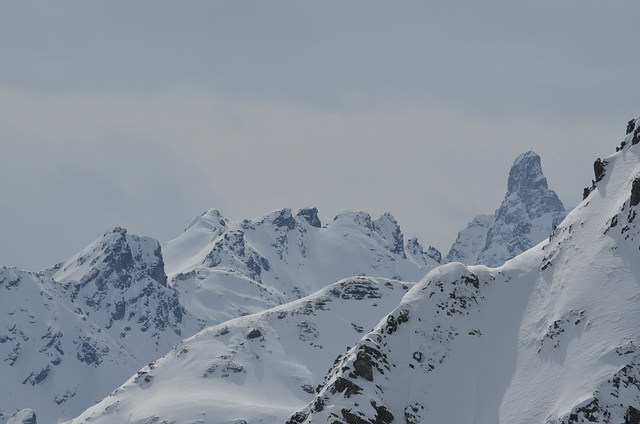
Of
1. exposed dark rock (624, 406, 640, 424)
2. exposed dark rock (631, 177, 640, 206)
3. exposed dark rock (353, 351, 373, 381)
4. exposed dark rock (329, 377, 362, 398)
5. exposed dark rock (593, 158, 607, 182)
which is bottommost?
exposed dark rock (624, 406, 640, 424)

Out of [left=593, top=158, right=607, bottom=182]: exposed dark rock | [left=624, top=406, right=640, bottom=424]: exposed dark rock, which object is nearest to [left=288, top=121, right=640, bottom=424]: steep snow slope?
[left=624, top=406, right=640, bottom=424]: exposed dark rock

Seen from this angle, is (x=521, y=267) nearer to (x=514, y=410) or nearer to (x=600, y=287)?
(x=600, y=287)

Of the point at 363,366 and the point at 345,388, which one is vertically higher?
the point at 363,366

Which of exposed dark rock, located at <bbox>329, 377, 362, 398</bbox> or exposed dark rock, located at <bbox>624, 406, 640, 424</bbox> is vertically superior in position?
exposed dark rock, located at <bbox>329, 377, 362, 398</bbox>

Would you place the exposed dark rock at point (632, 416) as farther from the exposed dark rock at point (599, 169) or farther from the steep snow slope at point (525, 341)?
the exposed dark rock at point (599, 169)

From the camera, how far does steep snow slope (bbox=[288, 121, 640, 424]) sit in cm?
9644

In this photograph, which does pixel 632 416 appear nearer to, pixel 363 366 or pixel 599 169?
pixel 363 366

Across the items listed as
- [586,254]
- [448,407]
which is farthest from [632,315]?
[448,407]

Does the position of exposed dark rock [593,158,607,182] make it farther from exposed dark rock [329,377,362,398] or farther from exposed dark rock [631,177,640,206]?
exposed dark rock [329,377,362,398]

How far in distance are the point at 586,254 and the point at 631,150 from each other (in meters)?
16.5

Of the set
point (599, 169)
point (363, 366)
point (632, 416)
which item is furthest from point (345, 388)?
point (599, 169)

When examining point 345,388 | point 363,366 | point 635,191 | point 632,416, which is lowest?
point 632,416

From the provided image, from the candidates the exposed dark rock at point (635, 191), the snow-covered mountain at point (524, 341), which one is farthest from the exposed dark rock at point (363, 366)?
the exposed dark rock at point (635, 191)

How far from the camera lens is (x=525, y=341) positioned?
111 m
